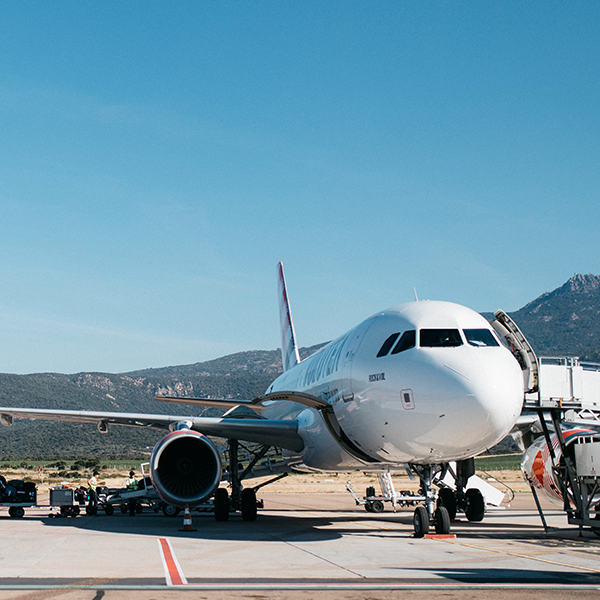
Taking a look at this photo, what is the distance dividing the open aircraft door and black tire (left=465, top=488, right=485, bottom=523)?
→ 14.0 feet

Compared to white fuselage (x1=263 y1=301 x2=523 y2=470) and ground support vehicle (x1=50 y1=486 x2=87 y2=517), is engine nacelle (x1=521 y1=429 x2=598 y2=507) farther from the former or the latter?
ground support vehicle (x1=50 y1=486 x2=87 y2=517)

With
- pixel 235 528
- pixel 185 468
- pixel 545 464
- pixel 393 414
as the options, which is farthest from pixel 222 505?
pixel 393 414

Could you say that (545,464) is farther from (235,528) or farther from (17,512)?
(17,512)

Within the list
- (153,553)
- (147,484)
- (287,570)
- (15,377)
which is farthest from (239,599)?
(15,377)

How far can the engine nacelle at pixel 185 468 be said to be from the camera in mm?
16156

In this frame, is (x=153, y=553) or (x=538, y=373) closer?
(x=153, y=553)

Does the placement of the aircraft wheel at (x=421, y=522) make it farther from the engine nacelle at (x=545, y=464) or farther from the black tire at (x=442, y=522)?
the engine nacelle at (x=545, y=464)

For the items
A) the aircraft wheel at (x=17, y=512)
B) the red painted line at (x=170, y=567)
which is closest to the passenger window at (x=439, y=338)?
the red painted line at (x=170, y=567)

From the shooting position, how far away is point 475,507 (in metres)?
18.2

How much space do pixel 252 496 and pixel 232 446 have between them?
60.5 inches

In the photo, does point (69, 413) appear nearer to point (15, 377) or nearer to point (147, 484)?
point (147, 484)

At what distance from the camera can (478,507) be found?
59.8 feet

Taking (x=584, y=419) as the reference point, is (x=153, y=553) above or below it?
below

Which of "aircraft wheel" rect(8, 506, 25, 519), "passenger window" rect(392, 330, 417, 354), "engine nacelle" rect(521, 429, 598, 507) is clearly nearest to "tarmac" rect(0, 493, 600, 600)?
"engine nacelle" rect(521, 429, 598, 507)
